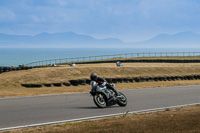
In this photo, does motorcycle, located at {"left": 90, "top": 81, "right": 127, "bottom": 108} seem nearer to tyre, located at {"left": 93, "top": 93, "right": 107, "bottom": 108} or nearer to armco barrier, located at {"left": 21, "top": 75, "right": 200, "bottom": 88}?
tyre, located at {"left": 93, "top": 93, "right": 107, "bottom": 108}

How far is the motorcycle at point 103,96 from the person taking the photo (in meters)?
12.1

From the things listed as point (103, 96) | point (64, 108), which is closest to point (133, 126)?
point (103, 96)

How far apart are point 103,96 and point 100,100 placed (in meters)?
0.21

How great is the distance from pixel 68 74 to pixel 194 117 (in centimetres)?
1933

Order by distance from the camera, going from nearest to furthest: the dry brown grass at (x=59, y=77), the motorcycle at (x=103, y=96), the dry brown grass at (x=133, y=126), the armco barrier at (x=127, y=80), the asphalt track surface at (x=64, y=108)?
the dry brown grass at (x=133, y=126) < the asphalt track surface at (x=64, y=108) < the motorcycle at (x=103, y=96) < the dry brown grass at (x=59, y=77) < the armco barrier at (x=127, y=80)

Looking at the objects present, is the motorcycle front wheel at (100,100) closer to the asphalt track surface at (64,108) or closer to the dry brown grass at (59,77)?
the asphalt track surface at (64,108)

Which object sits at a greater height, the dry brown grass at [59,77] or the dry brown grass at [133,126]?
the dry brown grass at [59,77]

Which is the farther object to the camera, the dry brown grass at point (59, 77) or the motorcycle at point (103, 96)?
the dry brown grass at point (59, 77)

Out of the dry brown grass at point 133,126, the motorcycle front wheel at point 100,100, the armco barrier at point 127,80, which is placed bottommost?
the dry brown grass at point 133,126

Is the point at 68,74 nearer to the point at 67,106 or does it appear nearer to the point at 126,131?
the point at 67,106

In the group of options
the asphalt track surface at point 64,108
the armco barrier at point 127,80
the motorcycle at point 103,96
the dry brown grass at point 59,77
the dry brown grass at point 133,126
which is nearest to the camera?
the dry brown grass at point 133,126

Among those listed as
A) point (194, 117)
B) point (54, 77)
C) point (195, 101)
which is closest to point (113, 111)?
point (194, 117)

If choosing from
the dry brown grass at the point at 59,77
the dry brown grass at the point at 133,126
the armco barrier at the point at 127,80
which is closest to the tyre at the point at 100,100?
the dry brown grass at the point at 133,126

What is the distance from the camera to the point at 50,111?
1156cm
